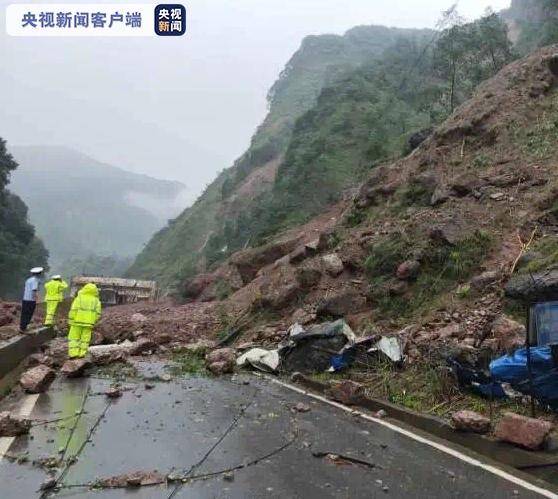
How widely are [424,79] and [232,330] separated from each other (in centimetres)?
3181

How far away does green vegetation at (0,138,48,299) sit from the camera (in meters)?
32.0

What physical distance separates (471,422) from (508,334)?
2195 millimetres

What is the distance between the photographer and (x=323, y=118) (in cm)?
3631

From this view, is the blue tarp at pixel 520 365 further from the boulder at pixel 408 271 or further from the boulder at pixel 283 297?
the boulder at pixel 283 297

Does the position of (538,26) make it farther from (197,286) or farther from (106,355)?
(106,355)

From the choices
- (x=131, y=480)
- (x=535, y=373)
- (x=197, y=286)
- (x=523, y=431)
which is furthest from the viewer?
(x=197, y=286)

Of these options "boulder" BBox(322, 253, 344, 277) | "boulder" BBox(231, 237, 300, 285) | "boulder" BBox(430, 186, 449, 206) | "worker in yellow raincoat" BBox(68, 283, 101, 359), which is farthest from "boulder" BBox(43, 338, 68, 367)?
"boulder" BBox(231, 237, 300, 285)

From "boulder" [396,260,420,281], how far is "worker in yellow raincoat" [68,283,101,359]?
19.2ft

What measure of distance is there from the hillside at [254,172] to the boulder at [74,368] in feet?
70.5

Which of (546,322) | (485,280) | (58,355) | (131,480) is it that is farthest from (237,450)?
(485,280)

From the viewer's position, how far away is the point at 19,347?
33.2ft

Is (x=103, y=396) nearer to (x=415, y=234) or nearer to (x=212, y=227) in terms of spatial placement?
(x=415, y=234)

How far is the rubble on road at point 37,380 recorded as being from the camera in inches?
307

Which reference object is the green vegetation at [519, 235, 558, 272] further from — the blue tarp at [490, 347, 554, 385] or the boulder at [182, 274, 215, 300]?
the boulder at [182, 274, 215, 300]
